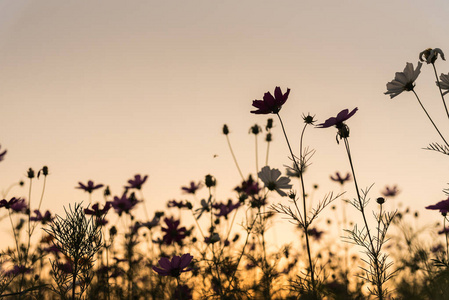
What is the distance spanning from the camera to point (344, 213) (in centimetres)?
482

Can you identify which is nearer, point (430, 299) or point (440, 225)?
point (430, 299)

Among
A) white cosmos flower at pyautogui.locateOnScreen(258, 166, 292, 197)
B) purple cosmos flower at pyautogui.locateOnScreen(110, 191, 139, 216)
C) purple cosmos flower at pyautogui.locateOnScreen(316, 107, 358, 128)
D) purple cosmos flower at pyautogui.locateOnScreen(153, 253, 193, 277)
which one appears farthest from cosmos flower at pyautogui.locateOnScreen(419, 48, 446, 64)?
purple cosmos flower at pyautogui.locateOnScreen(110, 191, 139, 216)

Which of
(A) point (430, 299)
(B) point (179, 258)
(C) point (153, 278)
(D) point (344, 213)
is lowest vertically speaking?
(A) point (430, 299)

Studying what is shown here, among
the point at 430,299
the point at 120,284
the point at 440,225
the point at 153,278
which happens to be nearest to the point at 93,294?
the point at 120,284

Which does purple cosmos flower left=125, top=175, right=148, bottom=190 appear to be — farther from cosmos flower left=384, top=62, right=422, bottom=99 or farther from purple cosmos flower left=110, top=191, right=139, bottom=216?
cosmos flower left=384, top=62, right=422, bottom=99

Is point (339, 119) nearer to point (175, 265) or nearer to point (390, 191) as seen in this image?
point (175, 265)

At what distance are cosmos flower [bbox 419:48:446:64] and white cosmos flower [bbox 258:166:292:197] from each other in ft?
3.93

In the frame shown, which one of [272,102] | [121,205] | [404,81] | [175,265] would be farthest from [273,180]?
[121,205]

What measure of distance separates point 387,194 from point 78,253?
200 inches

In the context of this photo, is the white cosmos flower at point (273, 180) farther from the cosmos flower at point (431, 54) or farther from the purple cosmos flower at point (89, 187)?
the purple cosmos flower at point (89, 187)

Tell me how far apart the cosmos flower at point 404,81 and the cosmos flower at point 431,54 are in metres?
0.04

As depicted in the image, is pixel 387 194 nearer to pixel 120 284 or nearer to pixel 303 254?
pixel 303 254

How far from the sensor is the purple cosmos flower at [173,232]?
357cm

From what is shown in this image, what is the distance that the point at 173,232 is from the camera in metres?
3.61
